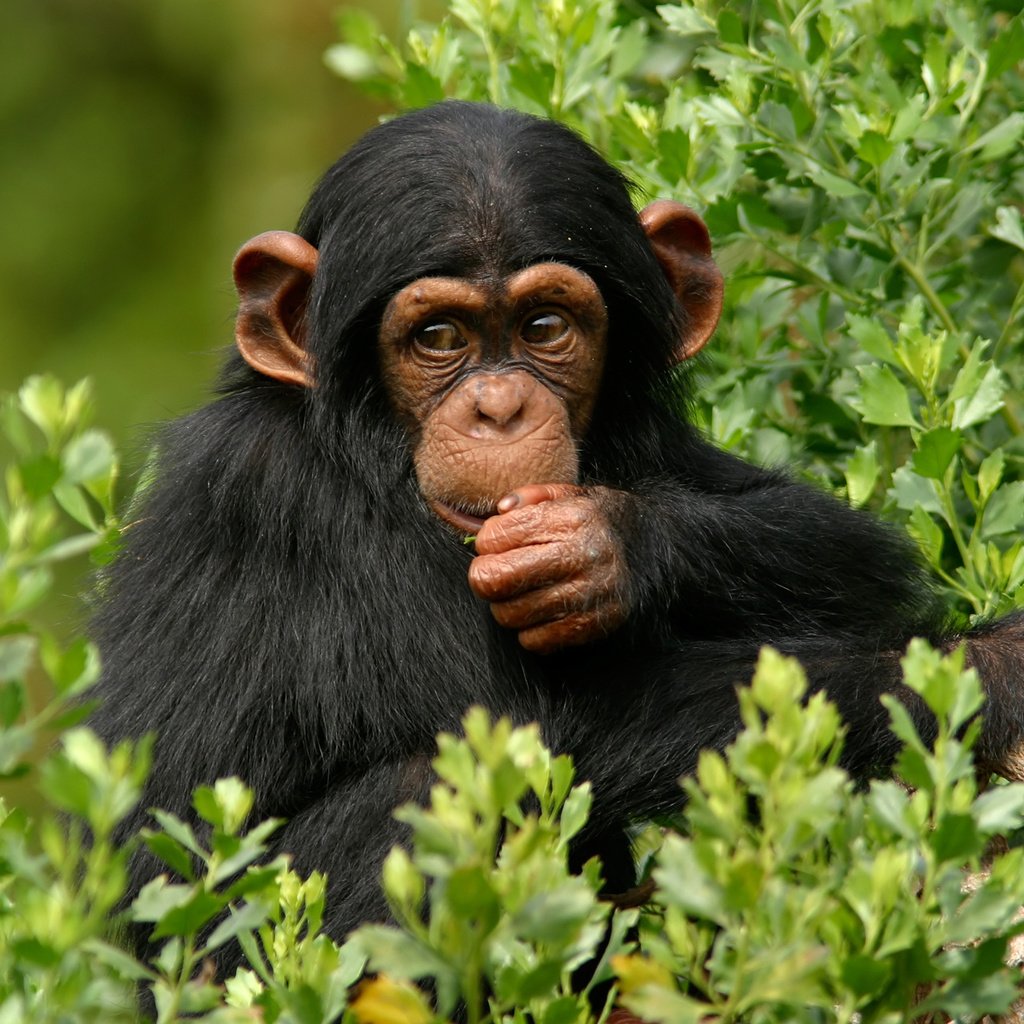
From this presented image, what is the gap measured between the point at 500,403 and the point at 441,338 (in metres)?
0.27

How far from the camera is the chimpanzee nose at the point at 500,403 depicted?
12.3ft

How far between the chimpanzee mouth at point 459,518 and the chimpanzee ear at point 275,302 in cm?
48

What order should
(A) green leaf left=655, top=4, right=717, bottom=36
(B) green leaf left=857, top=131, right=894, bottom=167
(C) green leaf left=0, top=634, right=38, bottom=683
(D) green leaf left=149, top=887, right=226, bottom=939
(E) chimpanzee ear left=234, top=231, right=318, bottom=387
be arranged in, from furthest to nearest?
1. (A) green leaf left=655, top=4, right=717, bottom=36
2. (B) green leaf left=857, top=131, right=894, bottom=167
3. (E) chimpanzee ear left=234, top=231, right=318, bottom=387
4. (D) green leaf left=149, top=887, right=226, bottom=939
5. (C) green leaf left=0, top=634, right=38, bottom=683

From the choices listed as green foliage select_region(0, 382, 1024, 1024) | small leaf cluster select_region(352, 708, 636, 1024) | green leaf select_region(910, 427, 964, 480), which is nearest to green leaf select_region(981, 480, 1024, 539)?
green leaf select_region(910, 427, 964, 480)

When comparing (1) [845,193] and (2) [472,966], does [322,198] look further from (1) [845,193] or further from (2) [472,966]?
(2) [472,966]

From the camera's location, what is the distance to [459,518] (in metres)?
3.80

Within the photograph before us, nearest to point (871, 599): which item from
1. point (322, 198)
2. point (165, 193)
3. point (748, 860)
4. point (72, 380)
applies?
point (322, 198)

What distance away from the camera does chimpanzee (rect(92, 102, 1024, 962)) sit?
3691 mm

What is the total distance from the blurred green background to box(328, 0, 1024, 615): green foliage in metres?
7.90

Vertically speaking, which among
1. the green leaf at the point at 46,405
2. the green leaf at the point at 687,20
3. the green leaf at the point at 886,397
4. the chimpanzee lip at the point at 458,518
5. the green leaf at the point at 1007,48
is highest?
the green leaf at the point at 687,20

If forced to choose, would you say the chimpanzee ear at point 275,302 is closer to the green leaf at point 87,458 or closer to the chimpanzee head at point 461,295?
the chimpanzee head at point 461,295

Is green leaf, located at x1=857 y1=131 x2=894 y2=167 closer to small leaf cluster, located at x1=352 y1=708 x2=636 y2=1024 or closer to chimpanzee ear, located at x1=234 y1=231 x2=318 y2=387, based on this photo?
chimpanzee ear, located at x1=234 y1=231 x2=318 y2=387

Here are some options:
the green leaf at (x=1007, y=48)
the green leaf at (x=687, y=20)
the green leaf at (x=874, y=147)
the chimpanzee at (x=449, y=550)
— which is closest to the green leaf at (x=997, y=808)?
the chimpanzee at (x=449, y=550)

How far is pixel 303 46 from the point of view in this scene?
1331 centimetres
